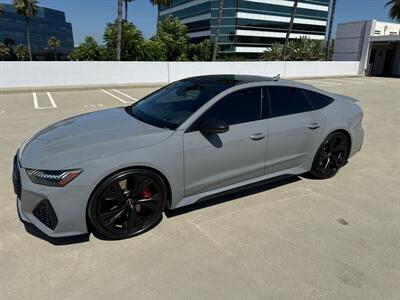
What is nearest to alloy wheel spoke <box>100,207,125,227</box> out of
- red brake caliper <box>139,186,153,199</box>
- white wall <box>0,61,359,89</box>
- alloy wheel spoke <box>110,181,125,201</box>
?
alloy wheel spoke <box>110,181,125,201</box>

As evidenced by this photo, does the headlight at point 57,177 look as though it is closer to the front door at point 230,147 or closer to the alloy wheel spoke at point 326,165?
the front door at point 230,147

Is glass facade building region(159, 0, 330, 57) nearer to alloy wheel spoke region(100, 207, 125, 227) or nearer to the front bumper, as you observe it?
alloy wheel spoke region(100, 207, 125, 227)

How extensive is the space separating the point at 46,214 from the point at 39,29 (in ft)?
458

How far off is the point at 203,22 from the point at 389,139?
6916 centimetres

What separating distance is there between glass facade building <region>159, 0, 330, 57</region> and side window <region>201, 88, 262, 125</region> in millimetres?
64970

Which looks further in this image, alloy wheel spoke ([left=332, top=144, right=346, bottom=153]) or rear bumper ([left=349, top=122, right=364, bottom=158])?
rear bumper ([left=349, top=122, right=364, bottom=158])

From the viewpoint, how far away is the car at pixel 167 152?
2.45 meters

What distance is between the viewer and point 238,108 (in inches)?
127

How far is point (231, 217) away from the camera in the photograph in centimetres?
315

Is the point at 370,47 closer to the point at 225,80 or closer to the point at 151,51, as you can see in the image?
the point at 151,51

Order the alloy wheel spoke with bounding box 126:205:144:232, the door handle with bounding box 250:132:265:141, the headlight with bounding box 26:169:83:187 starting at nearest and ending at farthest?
1. the headlight with bounding box 26:169:83:187
2. the alloy wheel spoke with bounding box 126:205:144:232
3. the door handle with bounding box 250:132:265:141

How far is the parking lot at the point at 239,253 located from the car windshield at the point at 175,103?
1.05m

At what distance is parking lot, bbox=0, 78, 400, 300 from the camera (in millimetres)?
2195

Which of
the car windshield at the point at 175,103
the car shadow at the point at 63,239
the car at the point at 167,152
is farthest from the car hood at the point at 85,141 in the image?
the car shadow at the point at 63,239
